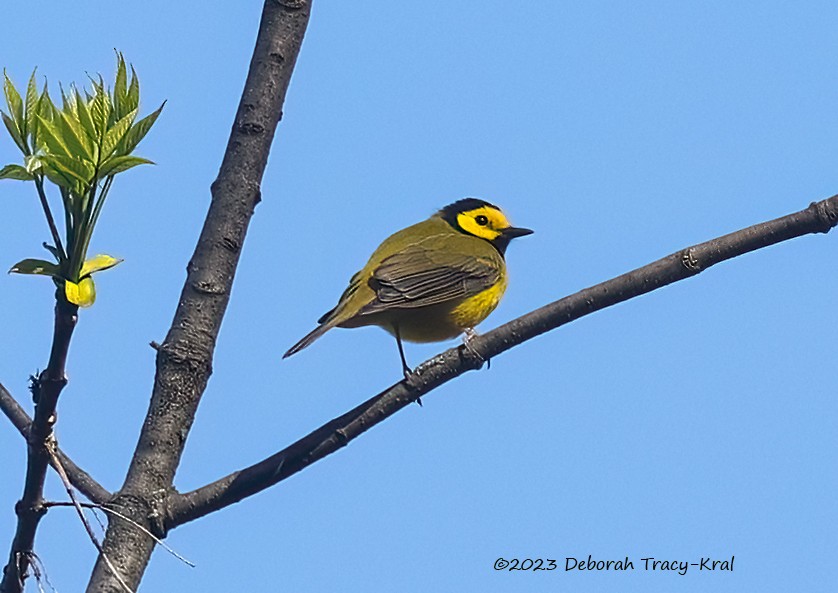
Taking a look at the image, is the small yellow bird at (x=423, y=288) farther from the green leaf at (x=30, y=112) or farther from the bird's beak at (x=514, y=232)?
the green leaf at (x=30, y=112)

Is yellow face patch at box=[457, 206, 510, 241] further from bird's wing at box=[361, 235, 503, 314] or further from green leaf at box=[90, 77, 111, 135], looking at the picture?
green leaf at box=[90, 77, 111, 135]

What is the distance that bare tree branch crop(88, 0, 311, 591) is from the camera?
2.84 m

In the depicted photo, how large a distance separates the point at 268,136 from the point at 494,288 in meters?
4.06

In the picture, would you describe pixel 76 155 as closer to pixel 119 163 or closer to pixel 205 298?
pixel 119 163

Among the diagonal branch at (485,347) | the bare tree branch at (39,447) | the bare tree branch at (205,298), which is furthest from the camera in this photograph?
the diagonal branch at (485,347)

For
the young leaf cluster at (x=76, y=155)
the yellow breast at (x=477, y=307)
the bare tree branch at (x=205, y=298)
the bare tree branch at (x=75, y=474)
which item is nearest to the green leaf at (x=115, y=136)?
the young leaf cluster at (x=76, y=155)

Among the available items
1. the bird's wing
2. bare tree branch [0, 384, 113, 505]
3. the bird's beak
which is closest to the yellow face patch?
the bird's beak

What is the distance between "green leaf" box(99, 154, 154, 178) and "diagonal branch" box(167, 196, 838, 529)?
840 mm

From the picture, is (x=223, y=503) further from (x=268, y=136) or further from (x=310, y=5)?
(x=310, y=5)

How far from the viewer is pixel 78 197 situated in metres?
2.58

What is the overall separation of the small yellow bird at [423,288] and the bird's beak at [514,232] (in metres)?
0.45

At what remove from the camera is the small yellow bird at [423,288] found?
20.5 feet

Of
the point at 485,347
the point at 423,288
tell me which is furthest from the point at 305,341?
the point at 485,347

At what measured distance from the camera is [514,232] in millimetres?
8414
